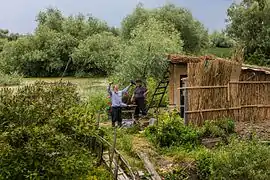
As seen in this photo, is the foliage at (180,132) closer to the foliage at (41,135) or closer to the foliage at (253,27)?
the foliage at (41,135)

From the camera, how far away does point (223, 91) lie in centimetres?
1712

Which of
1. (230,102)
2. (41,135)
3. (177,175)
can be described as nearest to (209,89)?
(230,102)

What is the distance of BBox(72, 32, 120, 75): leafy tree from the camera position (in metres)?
37.2

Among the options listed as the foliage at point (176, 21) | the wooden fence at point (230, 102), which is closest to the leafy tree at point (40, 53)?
the foliage at point (176, 21)

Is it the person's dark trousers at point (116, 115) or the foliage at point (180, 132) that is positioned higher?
the person's dark trousers at point (116, 115)

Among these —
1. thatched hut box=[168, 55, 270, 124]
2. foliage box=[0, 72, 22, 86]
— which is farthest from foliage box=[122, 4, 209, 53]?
thatched hut box=[168, 55, 270, 124]

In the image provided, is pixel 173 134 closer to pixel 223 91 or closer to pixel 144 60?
pixel 223 91

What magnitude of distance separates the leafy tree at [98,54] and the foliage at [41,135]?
2691cm

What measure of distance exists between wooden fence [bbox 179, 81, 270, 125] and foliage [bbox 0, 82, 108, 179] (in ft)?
23.4

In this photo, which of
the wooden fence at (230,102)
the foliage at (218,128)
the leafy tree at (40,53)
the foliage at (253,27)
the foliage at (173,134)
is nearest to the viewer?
the foliage at (173,134)

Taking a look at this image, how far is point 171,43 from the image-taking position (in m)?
25.3

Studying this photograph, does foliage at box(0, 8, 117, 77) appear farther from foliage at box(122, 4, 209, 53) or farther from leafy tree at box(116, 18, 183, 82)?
leafy tree at box(116, 18, 183, 82)

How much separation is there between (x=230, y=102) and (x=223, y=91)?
577 mm

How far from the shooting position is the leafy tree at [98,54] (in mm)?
37250
